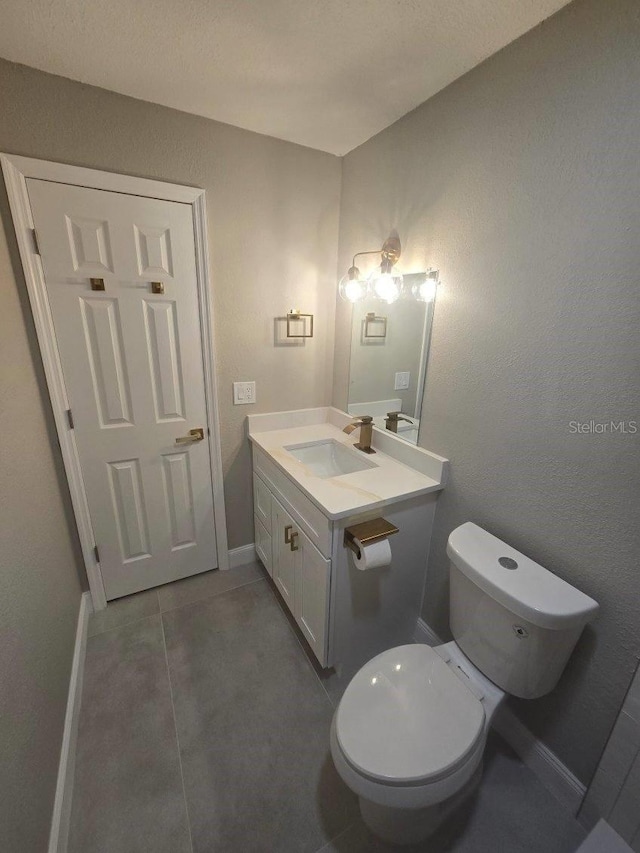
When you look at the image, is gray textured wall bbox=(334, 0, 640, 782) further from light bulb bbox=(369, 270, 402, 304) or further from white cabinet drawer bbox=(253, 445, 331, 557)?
white cabinet drawer bbox=(253, 445, 331, 557)

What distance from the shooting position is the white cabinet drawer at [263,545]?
191 centimetres

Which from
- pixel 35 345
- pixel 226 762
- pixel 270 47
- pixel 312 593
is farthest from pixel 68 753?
pixel 270 47

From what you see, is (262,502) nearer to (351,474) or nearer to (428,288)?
(351,474)

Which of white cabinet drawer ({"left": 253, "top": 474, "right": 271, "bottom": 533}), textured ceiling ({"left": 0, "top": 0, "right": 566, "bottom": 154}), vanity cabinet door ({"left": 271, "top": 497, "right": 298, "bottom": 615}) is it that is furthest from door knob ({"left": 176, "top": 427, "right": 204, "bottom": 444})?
textured ceiling ({"left": 0, "top": 0, "right": 566, "bottom": 154})

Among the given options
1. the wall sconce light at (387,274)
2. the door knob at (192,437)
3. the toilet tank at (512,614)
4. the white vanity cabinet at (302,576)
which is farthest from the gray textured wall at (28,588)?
the wall sconce light at (387,274)

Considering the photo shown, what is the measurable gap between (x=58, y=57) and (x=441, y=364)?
5.61 feet

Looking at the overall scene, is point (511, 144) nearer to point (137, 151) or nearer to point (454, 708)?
point (137, 151)

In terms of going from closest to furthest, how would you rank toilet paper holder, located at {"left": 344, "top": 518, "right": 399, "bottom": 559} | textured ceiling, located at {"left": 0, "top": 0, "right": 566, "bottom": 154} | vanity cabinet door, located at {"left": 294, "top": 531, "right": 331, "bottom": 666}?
textured ceiling, located at {"left": 0, "top": 0, "right": 566, "bottom": 154} < toilet paper holder, located at {"left": 344, "top": 518, "right": 399, "bottom": 559} < vanity cabinet door, located at {"left": 294, "top": 531, "right": 331, "bottom": 666}

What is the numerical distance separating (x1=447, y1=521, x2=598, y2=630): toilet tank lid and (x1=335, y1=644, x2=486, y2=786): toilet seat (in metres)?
0.32

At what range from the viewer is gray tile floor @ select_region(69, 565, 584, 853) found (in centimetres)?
105

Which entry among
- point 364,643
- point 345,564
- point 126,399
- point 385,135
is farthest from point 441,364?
point 126,399

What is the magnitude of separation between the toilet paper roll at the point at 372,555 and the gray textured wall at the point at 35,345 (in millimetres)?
993

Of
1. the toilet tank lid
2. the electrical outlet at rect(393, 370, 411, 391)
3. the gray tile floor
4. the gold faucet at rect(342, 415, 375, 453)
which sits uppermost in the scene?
the electrical outlet at rect(393, 370, 411, 391)

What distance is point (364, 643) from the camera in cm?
150
